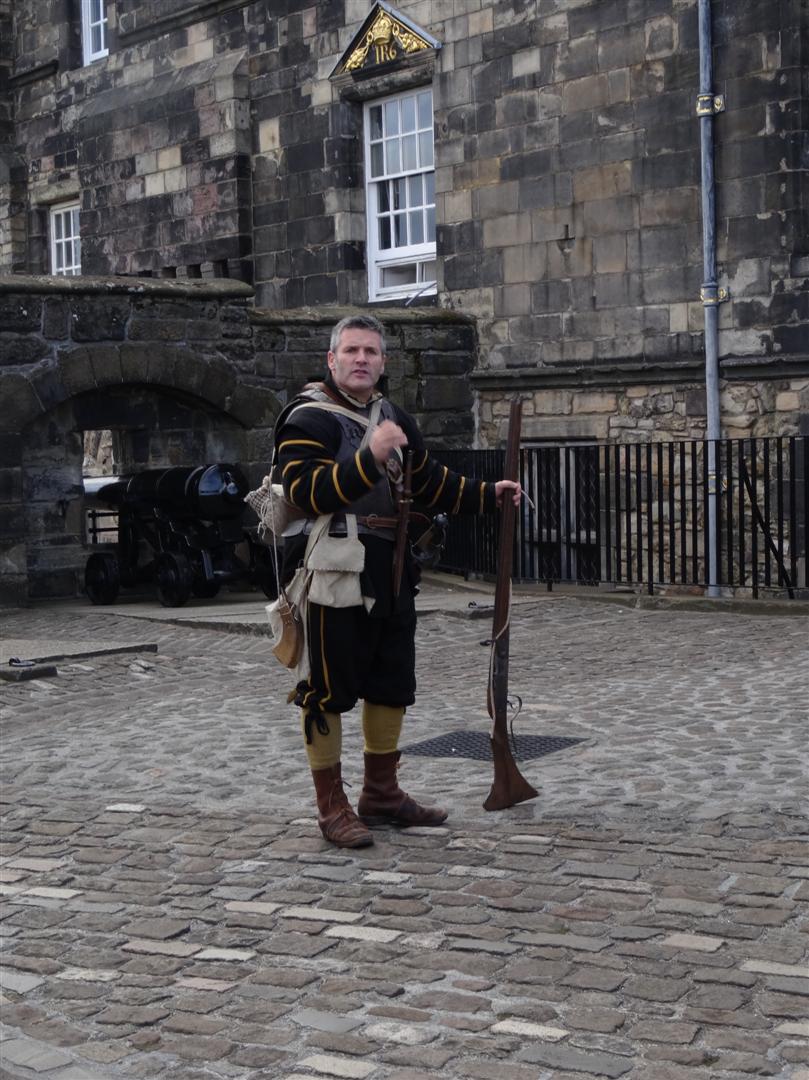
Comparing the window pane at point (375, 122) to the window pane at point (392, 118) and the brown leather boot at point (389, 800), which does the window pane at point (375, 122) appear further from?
the brown leather boot at point (389, 800)

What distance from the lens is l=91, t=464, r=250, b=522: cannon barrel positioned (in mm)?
14156

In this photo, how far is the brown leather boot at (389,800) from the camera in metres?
6.44

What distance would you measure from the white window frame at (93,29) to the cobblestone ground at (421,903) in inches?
587

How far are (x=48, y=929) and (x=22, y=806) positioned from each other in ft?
5.84

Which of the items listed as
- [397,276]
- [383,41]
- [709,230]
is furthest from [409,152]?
[709,230]

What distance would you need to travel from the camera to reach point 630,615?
13305 millimetres

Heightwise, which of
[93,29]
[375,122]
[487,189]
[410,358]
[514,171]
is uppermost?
[93,29]

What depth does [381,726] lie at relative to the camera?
639 cm

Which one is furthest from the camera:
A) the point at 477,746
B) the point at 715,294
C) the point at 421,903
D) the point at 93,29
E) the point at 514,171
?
the point at 93,29

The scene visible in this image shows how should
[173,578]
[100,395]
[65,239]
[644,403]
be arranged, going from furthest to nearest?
[65,239] → [644,403] → [100,395] → [173,578]

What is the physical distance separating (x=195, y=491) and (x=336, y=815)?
816 centimetres

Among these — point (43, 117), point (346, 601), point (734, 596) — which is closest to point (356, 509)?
point (346, 601)

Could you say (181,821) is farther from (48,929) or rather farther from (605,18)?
(605,18)

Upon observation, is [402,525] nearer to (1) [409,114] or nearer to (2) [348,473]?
(2) [348,473]
